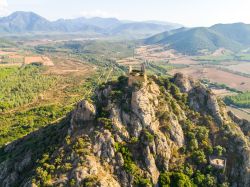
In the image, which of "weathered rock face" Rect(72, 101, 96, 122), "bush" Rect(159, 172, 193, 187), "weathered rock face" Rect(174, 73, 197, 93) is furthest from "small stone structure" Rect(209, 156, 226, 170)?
"weathered rock face" Rect(72, 101, 96, 122)

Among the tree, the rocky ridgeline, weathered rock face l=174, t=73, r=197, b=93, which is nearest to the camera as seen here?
the rocky ridgeline

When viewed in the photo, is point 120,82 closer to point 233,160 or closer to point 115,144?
point 115,144

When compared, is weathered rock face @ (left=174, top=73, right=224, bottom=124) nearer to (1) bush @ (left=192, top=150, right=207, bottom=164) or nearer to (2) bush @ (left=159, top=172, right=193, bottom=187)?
(1) bush @ (left=192, top=150, right=207, bottom=164)

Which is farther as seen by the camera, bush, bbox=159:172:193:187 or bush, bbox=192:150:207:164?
bush, bbox=192:150:207:164

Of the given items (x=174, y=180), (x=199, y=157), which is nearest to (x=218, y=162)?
(x=199, y=157)

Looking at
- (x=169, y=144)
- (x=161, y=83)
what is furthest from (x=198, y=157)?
(x=161, y=83)

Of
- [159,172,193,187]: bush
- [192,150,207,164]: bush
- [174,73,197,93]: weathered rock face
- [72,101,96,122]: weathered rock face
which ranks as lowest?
[159,172,193,187]: bush

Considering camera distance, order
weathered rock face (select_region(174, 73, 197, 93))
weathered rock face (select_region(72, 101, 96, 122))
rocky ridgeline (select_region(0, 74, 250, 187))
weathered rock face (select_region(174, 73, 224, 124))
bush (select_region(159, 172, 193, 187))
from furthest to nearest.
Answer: weathered rock face (select_region(174, 73, 197, 93)), weathered rock face (select_region(174, 73, 224, 124)), weathered rock face (select_region(72, 101, 96, 122)), bush (select_region(159, 172, 193, 187)), rocky ridgeline (select_region(0, 74, 250, 187))

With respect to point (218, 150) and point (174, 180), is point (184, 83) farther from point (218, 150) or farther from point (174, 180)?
point (174, 180)

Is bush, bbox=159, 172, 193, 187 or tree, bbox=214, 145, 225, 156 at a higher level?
tree, bbox=214, 145, 225, 156
